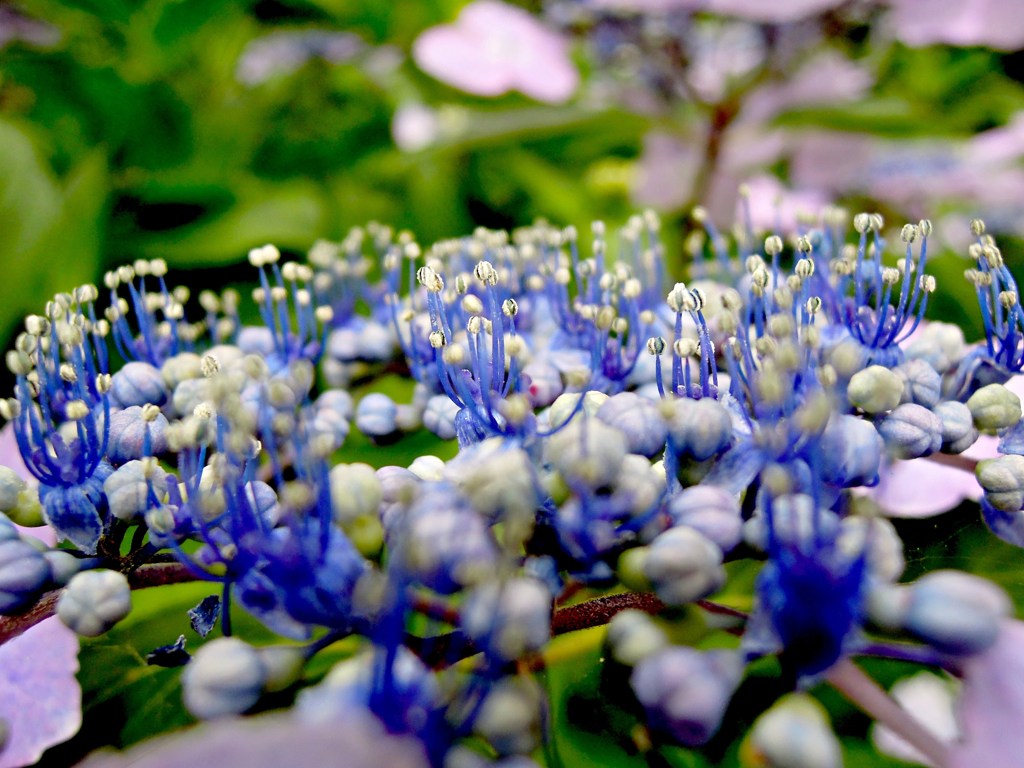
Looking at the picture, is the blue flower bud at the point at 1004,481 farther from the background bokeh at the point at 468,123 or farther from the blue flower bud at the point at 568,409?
the background bokeh at the point at 468,123

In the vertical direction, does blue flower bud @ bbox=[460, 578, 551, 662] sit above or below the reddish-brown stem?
above

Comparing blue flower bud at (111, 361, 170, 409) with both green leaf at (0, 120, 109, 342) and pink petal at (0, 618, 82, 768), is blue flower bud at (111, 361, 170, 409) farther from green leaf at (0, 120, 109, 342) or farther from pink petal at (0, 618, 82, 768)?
green leaf at (0, 120, 109, 342)

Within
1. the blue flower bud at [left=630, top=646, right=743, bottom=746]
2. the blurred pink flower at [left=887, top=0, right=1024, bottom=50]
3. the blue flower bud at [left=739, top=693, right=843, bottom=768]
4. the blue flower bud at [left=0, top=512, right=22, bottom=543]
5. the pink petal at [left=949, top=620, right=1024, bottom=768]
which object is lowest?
the pink petal at [left=949, top=620, right=1024, bottom=768]

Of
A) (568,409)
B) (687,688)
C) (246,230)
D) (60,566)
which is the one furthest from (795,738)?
(246,230)

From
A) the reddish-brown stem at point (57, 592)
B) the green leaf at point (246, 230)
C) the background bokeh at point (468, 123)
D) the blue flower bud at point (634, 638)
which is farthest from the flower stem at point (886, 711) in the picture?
the green leaf at point (246, 230)

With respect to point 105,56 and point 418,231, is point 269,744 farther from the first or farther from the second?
point 105,56

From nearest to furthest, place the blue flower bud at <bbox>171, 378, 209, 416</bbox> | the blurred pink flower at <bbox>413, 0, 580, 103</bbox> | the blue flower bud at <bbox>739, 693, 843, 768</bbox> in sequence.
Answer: the blue flower bud at <bbox>739, 693, 843, 768</bbox>
the blue flower bud at <bbox>171, 378, 209, 416</bbox>
the blurred pink flower at <bbox>413, 0, 580, 103</bbox>

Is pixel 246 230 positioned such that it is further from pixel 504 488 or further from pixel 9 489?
pixel 504 488

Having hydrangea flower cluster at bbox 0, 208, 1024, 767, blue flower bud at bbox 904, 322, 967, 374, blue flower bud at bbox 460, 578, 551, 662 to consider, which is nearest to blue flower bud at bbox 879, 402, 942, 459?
hydrangea flower cluster at bbox 0, 208, 1024, 767
